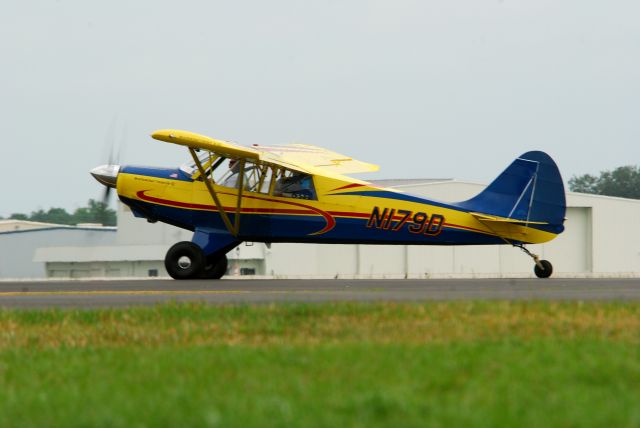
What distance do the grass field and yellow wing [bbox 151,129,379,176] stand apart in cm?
816

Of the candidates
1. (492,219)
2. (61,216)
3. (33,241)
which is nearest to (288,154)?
(492,219)

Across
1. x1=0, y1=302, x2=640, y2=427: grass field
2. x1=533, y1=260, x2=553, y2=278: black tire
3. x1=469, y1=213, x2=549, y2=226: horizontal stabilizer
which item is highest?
x1=469, y1=213, x2=549, y2=226: horizontal stabilizer

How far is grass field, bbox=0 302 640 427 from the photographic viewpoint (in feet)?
20.6

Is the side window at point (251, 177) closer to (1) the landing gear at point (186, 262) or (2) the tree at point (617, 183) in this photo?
(1) the landing gear at point (186, 262)

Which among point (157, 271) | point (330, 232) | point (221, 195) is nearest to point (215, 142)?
point (221, 195)

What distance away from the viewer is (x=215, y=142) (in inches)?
793

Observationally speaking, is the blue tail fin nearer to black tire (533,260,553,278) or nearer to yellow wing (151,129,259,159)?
black tire (533,260,553,278)

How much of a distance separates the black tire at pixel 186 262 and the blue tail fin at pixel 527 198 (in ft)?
19.1

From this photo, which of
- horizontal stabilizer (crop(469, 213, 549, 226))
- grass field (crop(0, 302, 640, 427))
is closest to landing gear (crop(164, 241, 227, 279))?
horizontal stabilizer (crop(469, 213, 549, 226))

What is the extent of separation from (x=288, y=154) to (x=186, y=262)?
15.5 feet

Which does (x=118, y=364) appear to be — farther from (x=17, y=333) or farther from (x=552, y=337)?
(x=552, y=337)

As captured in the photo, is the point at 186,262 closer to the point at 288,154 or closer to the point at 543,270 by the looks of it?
the point at 288,154

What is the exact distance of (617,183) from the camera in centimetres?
12838

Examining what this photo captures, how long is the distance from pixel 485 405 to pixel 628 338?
3537 millimetres
